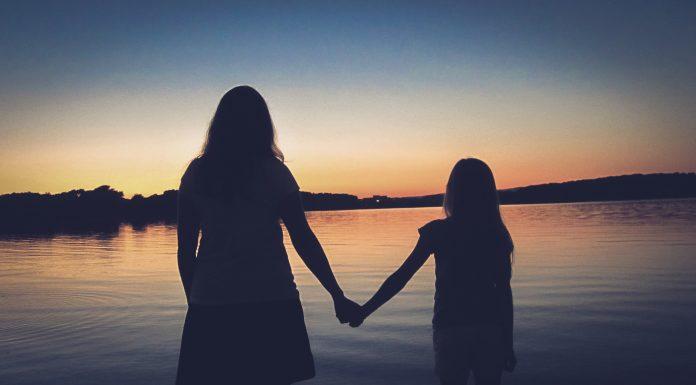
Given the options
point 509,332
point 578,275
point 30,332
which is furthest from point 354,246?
point 509,332

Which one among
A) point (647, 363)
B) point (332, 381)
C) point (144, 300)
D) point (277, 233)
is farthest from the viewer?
point (144, 300)

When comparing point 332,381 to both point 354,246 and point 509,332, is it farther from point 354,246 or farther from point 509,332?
point 354,246

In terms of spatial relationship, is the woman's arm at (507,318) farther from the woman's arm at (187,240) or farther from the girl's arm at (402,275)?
the woman's arm at (187,240)

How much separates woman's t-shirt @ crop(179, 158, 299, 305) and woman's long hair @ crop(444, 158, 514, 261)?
123cm

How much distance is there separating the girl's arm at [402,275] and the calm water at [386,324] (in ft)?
8.16

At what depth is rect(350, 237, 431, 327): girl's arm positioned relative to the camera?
3.51 meters

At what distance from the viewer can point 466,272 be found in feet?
11.1

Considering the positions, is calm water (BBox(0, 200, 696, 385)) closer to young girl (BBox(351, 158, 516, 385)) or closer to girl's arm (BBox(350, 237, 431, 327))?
girl's arm (BBox(350, 237, 431, 327))

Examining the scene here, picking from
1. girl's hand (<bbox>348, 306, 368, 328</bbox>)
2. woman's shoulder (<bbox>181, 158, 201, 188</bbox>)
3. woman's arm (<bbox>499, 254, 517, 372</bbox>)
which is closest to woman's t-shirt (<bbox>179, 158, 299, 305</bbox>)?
woman's shoulder (<bbox>181, 158, 201, 188</bbox>)

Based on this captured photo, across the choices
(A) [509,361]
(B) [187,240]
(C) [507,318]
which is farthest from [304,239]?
(A) [509,361]

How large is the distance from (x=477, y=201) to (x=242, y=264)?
155 cm

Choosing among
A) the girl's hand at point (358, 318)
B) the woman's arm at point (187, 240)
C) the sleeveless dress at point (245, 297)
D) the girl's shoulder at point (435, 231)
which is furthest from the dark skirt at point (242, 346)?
the girl's hand at point (358, 318)

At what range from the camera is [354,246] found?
24984 millimetres

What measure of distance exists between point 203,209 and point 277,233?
394mm
